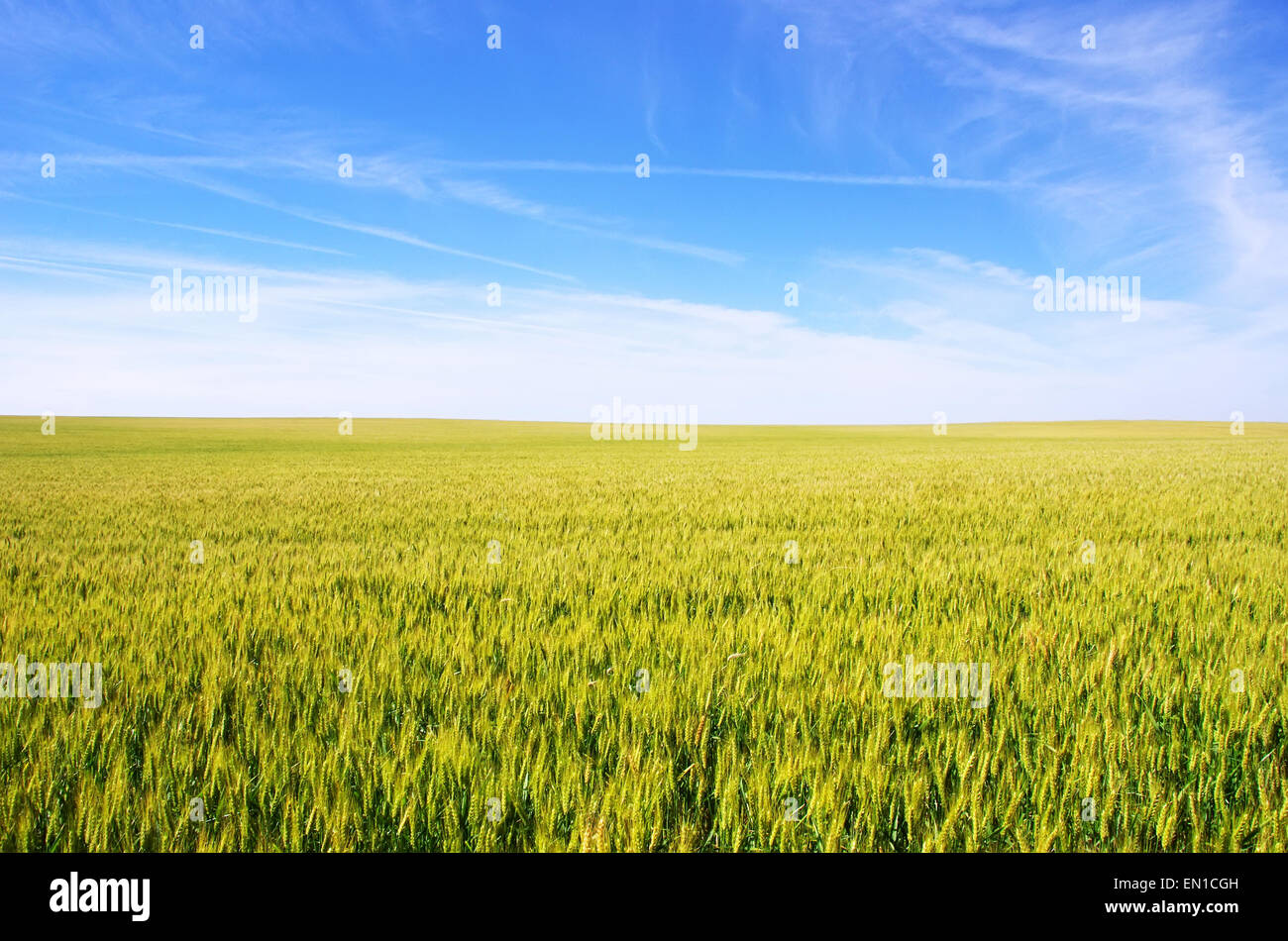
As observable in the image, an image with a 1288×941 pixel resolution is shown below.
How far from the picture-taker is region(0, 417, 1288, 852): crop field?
2.16 m

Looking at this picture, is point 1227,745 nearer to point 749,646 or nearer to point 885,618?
point 885,618

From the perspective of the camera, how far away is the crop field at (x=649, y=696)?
2.16 meters

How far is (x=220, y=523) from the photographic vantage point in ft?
29.8

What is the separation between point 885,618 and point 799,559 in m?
2.17

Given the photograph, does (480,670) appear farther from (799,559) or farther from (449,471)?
(449,471)

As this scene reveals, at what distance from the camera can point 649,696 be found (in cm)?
295

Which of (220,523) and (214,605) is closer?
(214,605)

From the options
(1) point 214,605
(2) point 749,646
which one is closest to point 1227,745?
(2) point 749,646
